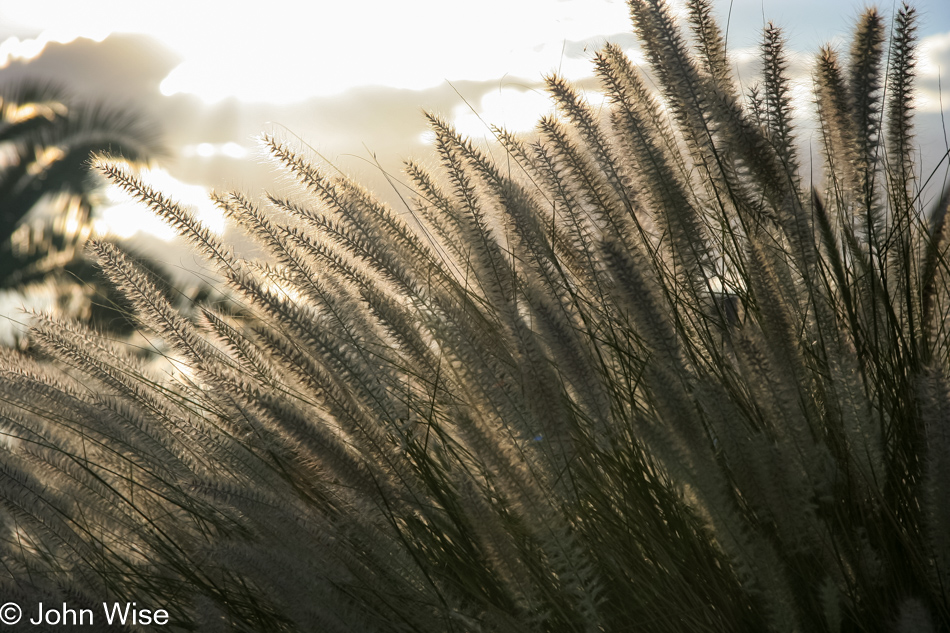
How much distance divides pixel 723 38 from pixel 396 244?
2.94 feet

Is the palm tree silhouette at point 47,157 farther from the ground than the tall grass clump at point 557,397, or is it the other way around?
the palm tree silhouette at point 47,157

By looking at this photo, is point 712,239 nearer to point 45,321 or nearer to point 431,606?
point 431,606

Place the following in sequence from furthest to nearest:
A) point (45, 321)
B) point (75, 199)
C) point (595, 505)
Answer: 1. point (75, 199)
2. point (45, 321)
3. point (595, 505)

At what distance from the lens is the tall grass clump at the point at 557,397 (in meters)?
1.11

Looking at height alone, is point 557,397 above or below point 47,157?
below

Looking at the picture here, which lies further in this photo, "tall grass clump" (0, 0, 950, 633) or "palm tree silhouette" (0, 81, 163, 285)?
"palm tree silhouette" (0, 81, 163, 285)

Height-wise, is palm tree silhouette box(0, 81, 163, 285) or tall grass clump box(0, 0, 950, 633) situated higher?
palm tree silhouette box(0, 81, 163, 285)

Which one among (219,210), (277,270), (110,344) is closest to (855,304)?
(277,270)

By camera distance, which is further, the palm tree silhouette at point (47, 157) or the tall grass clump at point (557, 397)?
the palm tree silhouette at point (47, 157)

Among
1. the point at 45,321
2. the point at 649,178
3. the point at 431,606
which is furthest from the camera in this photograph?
the point at 45,321

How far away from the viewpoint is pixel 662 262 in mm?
1514

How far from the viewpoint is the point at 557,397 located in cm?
109

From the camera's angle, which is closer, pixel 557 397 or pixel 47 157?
pixel 557 397

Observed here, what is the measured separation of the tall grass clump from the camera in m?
1.11
